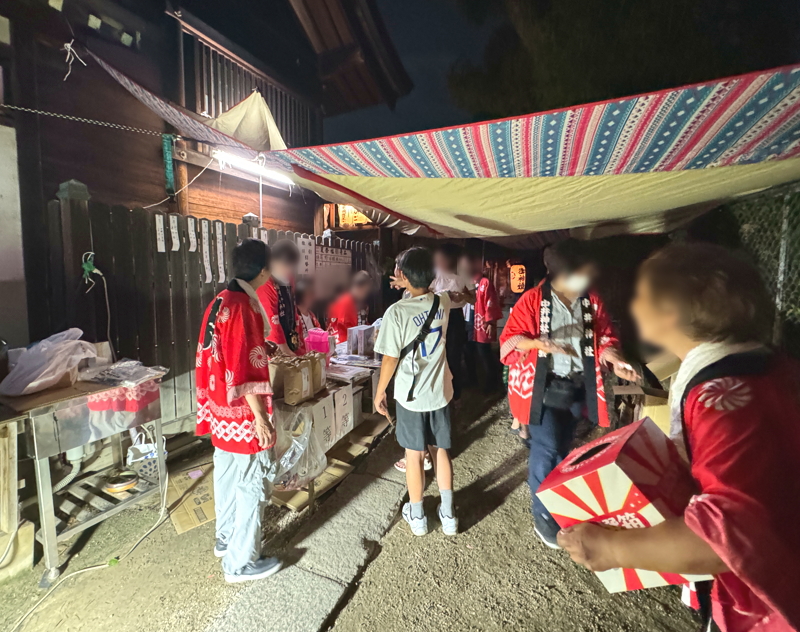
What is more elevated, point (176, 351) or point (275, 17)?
point (275, 17)

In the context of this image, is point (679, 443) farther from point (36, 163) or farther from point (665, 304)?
point (36, 163)

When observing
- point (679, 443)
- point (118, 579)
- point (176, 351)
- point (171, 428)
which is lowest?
point (118, 579)

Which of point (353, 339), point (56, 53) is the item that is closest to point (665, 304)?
point (353, 339)

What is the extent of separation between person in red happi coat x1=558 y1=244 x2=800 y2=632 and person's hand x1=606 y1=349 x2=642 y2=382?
1.57m

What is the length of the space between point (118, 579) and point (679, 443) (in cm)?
368

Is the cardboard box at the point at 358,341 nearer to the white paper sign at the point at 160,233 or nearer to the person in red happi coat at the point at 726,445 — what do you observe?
the white paper sign at the point at 160,233

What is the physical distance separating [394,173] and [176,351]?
341 cm

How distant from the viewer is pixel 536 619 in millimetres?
2408

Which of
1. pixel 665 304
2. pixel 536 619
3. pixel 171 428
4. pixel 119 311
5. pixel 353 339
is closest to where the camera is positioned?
pixel 665 304

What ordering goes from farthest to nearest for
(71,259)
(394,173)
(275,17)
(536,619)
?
(275,17), (71,259), (394,173), (536,619)

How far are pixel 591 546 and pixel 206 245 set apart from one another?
4.87 metres

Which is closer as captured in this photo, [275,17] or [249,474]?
[249,474]

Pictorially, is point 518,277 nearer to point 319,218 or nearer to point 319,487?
point 319,218

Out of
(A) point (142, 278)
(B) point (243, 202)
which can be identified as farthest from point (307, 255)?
(A) point (142, 278)
